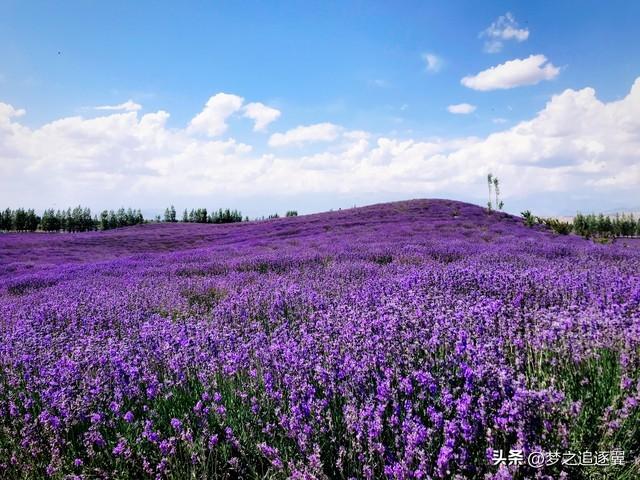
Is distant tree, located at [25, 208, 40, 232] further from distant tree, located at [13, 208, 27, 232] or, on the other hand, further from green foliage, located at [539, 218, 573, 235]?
green foliage, located at [539, 218, 573, 235]

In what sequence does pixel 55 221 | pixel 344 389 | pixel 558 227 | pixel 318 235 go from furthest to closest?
pixel 55 221 → pixel 558 227 → pixel 318 235 → pixel 344 389

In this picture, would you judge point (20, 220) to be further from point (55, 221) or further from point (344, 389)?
point (344, 389)

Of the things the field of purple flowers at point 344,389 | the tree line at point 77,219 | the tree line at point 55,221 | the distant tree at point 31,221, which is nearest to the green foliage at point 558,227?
the field of purple flowers at point 344,389

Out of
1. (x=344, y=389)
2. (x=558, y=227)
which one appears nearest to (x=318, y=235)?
(x=558, y=227)

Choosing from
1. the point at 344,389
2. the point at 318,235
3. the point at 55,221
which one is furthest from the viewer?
the point at 55,221

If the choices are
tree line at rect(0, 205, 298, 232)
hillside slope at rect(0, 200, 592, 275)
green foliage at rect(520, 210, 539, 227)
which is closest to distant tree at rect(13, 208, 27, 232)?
tree line at rect(0, 205, 298, 232)

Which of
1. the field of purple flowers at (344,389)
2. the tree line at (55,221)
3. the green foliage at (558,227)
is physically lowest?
the field of purple flowers at (344,389)

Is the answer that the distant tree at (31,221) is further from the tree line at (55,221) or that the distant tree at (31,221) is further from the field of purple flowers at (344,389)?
the field of purple flowers at (344,389)

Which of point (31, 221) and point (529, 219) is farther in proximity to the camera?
point (31, 221)

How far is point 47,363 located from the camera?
374 centimetres

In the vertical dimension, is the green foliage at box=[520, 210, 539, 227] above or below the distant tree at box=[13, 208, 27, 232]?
below

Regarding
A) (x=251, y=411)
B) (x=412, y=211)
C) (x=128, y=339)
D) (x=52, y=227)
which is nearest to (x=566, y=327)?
(x=251, y=411)

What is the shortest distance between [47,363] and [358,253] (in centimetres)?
716

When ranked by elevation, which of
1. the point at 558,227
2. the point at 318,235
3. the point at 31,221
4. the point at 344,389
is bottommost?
the point at 344,389
